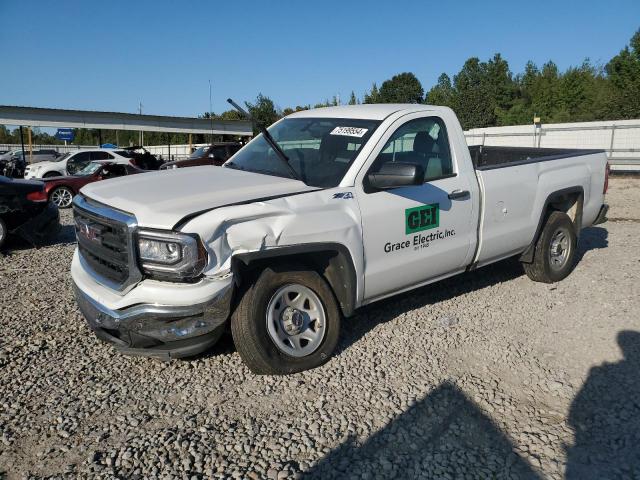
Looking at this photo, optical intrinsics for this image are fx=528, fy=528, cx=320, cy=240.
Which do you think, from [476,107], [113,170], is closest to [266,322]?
[113,170]

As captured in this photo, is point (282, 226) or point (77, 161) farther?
point (77, 161)

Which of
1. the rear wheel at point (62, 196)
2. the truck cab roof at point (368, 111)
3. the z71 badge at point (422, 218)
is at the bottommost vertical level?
the rear wheel at point (62, 196)

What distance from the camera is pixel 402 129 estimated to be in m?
4.53

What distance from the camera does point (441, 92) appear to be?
7675cm

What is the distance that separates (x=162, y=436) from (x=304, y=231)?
5.10ft

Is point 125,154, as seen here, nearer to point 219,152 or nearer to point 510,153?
point 219,152

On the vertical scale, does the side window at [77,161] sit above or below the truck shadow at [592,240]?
above

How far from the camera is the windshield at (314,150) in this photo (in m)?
4.15

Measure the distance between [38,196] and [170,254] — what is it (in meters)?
6.16

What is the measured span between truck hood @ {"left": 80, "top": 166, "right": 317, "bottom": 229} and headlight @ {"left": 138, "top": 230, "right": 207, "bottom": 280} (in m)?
0.07

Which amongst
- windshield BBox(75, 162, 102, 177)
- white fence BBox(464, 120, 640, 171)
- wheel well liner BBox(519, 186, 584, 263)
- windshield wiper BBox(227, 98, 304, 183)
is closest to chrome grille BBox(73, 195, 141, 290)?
windshield wiper BBox(227, 98, 304, 183)

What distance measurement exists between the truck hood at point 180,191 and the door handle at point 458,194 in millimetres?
1408

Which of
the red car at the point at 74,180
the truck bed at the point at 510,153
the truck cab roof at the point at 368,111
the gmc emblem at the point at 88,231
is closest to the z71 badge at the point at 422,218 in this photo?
the truck cab roof at the point at 368,111

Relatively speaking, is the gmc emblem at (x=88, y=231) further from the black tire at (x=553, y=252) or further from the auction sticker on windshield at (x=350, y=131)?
the black tire at (x=553, y=252)
